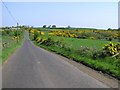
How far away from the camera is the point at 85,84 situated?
37.5 feet

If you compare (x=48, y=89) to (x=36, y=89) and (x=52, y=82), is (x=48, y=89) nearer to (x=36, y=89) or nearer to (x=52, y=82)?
(x=36, y=89)

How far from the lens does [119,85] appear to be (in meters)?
11.8

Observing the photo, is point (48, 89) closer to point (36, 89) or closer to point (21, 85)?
point (36, 89)

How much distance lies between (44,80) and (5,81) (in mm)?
1622

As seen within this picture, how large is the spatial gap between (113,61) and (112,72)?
180 inches

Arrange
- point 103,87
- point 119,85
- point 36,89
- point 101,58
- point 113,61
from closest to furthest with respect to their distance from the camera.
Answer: point 36,89
point 103,87
point 119,85
point 113,61
point 101,58

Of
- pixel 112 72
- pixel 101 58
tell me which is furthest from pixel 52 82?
pixel 101 58

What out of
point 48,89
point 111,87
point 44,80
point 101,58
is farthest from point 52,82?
point 101,58

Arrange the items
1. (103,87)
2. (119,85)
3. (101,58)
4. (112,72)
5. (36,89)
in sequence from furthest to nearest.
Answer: (101,58) < (112,72) < (119,85) < (103,87) < (36,89)

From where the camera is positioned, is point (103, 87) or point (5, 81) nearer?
point (103, 87)

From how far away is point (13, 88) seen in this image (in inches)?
409

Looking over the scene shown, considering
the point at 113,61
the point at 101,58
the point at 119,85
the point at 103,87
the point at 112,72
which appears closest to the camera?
the point at 103,87

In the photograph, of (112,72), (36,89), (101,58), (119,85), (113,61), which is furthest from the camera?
(101,58)

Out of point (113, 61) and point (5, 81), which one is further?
point (113, 61)
